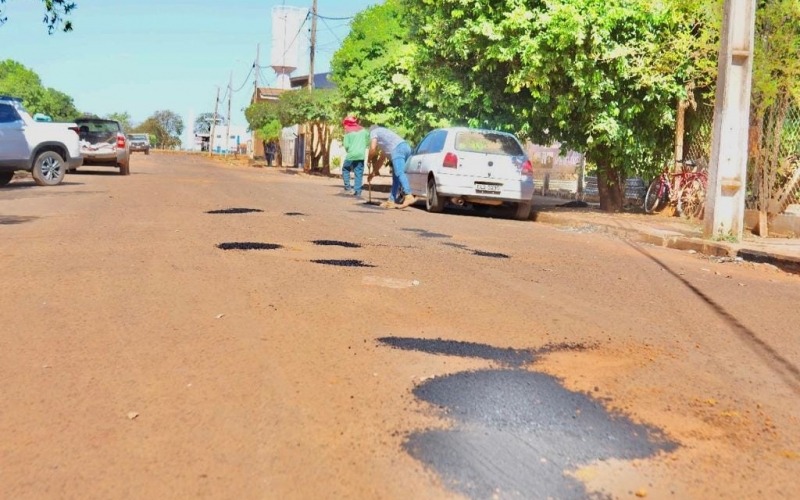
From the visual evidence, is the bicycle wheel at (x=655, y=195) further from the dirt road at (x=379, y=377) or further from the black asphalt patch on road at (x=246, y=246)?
the black asphalt patch on road at (x=246, y=246)

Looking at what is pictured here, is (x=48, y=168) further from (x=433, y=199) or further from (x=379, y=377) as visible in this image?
(x=379, y=377)

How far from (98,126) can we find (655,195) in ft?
55.5

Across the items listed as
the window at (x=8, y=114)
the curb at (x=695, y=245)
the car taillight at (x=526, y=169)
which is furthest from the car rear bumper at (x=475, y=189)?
the window at (x=8, y=114)

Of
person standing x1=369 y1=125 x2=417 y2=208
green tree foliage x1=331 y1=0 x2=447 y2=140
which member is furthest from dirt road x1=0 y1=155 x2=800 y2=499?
green tree foliage x1=331 y1=0 x2=447 y2=140

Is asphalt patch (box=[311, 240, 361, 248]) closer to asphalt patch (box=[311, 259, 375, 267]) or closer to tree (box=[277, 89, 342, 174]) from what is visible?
asphalt patch (box=[311, 259, 375, 267])

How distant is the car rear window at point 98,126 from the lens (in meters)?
26.6

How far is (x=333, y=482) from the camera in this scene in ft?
10.5

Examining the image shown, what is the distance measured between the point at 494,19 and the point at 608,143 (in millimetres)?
3181

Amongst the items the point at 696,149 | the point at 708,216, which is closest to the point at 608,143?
the point at 696,149

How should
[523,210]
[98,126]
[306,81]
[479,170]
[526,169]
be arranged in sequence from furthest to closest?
[306,81], [98,126], [523,210], [526,169], [479,170]

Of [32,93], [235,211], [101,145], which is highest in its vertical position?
[32,93]

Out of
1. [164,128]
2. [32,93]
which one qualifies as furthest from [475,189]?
[164,128]

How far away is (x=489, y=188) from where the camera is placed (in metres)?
15.9

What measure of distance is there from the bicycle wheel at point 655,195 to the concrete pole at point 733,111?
18.5ft
